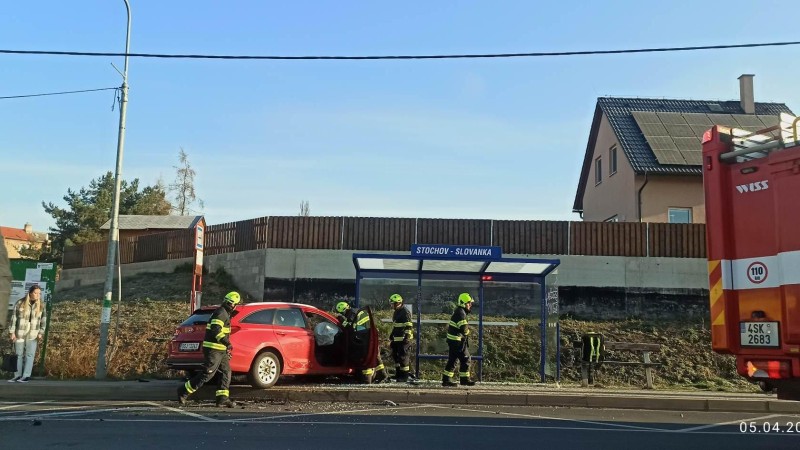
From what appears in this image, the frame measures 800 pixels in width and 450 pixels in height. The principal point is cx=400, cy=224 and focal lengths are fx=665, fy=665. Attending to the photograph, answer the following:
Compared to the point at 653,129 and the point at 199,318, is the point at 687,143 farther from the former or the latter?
the point at 199,318

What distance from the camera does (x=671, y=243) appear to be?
2055 centimetres

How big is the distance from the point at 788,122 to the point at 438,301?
9.78 meters

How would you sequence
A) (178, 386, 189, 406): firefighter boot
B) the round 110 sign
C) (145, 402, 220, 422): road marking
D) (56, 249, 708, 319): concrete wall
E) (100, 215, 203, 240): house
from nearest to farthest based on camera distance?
the round 110 sign → (145, 402, 220, 422): road marking → (178, 386, 189, 406): firefighter boot → (56, 249, 708, 319): concrete wall → (100, 215, 203, 240): house

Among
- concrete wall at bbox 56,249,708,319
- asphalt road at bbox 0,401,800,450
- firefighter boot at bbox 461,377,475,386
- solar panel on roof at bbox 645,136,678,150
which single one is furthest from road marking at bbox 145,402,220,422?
solar panel on roof at bbox 645,136,678,150

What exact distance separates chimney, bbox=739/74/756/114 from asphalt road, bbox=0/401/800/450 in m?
22.5

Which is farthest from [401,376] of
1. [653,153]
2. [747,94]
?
[747,94]

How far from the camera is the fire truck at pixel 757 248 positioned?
A: 5.90 metres

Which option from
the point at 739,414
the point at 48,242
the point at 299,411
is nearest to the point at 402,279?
the point at 299,411

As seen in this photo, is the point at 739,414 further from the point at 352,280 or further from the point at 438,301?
the point at 352,280

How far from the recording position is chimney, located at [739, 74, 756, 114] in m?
29.7

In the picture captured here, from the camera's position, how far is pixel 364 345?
1264 centimetres

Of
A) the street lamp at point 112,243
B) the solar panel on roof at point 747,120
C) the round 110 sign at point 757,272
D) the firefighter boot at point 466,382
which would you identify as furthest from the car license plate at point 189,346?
the solar panel on roof at point 747,120

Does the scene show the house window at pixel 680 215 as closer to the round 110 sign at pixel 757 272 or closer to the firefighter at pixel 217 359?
the firefighter at pixel 217 359

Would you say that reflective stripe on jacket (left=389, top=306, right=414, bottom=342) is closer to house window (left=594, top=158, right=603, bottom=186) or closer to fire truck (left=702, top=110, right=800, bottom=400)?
fire truck (left=702, top=110, right=800, bottom=400)
